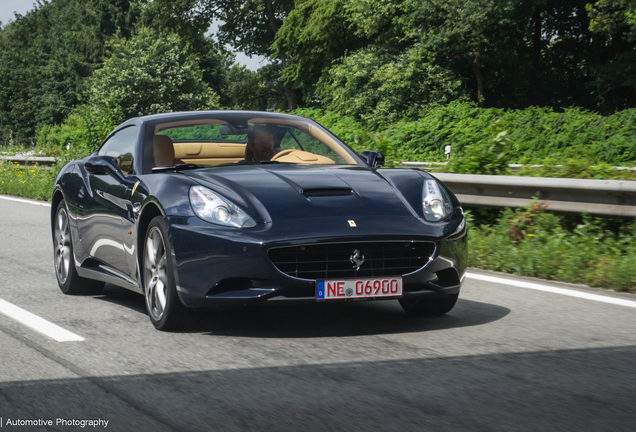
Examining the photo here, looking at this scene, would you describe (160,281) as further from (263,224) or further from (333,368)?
(333,368)

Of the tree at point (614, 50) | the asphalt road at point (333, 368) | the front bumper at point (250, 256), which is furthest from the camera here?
the tree at point (614, 50)

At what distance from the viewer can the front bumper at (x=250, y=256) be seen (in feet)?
15.2

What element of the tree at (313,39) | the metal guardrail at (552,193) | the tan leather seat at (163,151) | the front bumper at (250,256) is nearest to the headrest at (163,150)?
the tan leather seat at (163,151)

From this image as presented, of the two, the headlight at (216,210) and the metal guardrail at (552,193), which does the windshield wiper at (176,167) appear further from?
the metal guardrail at (552,193)

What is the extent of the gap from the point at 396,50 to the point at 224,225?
35.1 meters

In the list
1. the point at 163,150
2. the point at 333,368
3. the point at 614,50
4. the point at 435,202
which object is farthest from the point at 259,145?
the point at 614,50

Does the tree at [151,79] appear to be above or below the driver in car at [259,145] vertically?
above

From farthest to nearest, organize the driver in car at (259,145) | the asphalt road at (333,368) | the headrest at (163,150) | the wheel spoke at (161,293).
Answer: the driver in car at (259,145), the headrest at (163,150), the wheel spoke at (161,293), the asphalt road at (333,368)

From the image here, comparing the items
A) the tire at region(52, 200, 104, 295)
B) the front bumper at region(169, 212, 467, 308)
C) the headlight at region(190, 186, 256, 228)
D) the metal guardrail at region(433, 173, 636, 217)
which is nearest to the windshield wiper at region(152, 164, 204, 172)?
the headlight at region(190, 186, 256, 228)

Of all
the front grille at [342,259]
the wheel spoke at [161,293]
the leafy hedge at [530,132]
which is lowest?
the wheel spoke at [161,293]

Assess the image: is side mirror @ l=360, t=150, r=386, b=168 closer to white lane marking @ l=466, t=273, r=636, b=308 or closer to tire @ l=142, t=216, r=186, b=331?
white lane marking @ l=466, t=273, r=636, b=308

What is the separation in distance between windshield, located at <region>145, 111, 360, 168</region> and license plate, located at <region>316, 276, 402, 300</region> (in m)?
1.42

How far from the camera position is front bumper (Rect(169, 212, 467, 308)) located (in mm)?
4621

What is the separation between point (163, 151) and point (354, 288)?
6.02ft
